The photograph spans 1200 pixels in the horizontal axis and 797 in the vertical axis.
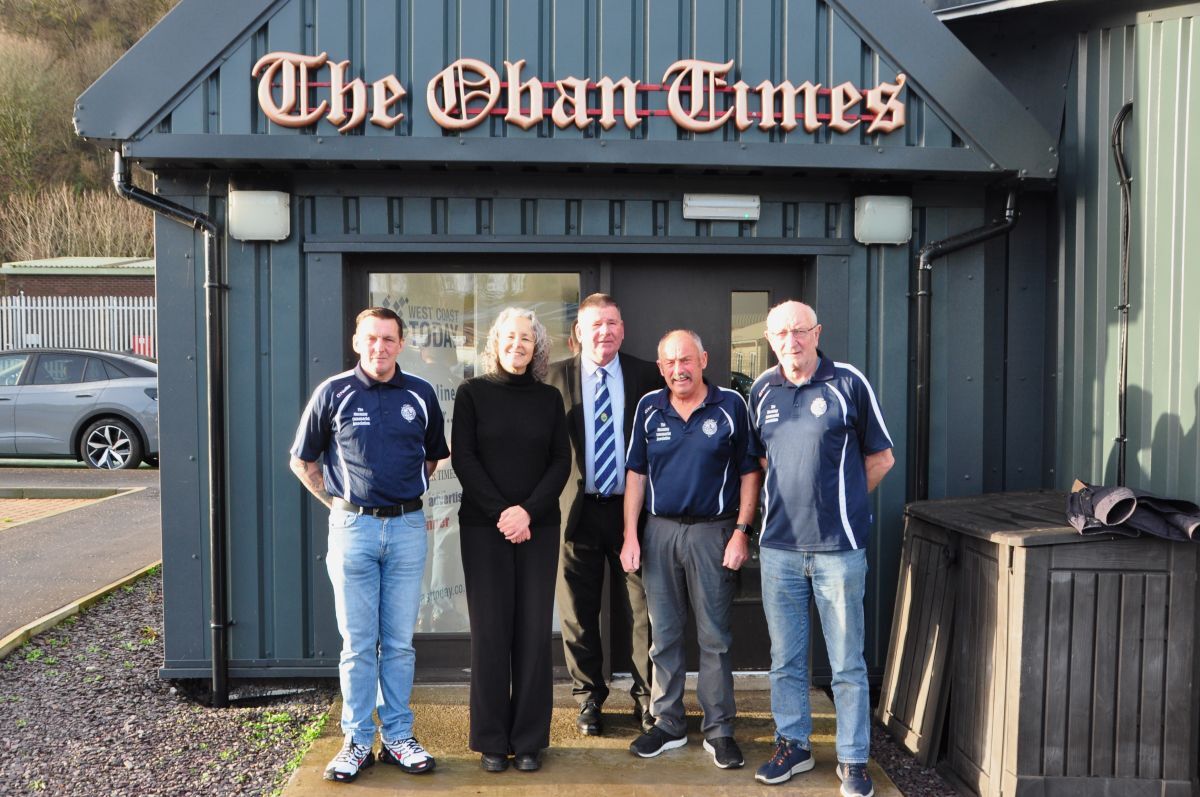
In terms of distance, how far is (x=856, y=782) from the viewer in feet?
12.9

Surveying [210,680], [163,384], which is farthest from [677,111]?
[210,680]

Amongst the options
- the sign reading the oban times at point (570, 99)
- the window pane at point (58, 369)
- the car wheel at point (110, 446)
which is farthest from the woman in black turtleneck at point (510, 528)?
the window pane at point (58, 369)

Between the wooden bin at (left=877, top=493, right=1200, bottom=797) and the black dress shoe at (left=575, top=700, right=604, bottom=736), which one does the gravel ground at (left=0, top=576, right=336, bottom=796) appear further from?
the wooden bin at (left=877, top=493, right=1200, bottom=797)

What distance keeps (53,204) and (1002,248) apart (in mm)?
29882

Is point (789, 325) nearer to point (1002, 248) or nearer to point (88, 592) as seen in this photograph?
point (1002, 248)

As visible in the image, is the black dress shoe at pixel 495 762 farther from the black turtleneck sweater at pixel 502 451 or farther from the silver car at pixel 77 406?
the silver car at pixel 77 406

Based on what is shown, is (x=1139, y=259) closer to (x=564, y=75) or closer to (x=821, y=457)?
(x=821, y=457)

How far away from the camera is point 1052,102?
524 centimetres

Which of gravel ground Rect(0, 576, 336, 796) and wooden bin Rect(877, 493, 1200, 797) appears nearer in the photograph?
wooden bin Rect(877, 493, 1200, 797)

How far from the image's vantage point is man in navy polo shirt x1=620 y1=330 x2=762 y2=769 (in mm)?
4109

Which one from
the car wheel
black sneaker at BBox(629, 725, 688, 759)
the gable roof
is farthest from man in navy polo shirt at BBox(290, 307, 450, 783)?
the car wheel

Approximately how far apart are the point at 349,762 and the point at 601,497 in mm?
1494

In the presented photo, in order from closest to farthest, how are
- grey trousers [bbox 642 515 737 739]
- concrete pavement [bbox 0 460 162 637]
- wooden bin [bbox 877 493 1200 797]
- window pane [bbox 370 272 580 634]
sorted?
wooden bin [bbox 877 493 1200 797], grey trousers [bbox 642 515 737 739], window pane [bbox 370 272 580 634], concrete pavement [bbox 0 460 162 637]

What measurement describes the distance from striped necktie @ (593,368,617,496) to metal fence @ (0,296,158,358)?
18.6 meters
